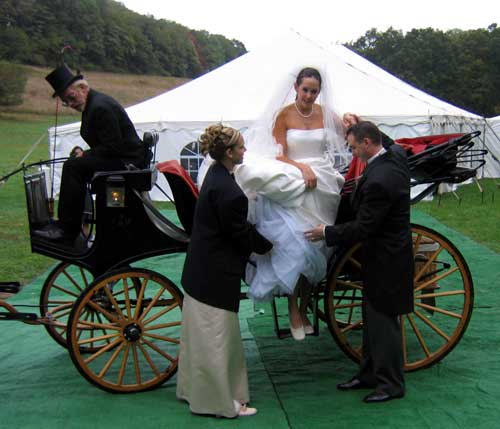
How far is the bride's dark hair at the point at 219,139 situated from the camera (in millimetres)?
3709

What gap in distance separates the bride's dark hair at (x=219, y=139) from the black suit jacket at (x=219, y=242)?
4.2 inches

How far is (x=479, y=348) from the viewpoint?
4.91 metres

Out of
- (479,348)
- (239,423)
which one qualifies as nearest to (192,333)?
(239,423)

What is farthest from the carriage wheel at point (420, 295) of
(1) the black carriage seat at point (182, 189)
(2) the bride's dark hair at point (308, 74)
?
(2) the bride's dark hair at point (308, 74)

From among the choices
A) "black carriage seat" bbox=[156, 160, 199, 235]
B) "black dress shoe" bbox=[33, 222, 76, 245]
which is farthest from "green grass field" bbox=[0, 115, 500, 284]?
"black carriage seat" bbox=[156, 160, 199, 235]

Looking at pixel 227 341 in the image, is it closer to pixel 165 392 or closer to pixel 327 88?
pixel 165 392

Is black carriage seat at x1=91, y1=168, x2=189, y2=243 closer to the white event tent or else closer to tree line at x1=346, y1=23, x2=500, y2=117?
the white event tent

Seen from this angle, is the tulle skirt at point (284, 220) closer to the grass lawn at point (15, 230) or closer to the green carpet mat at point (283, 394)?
the green carpet mat at point (283, 394)

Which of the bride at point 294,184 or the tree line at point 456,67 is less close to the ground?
the tree line at point 456,67

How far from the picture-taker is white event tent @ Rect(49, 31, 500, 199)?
598 inches

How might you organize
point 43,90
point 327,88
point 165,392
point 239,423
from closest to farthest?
point 239,423
point 165,392
point 327,88
point 43,90

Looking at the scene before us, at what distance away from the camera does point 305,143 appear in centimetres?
446

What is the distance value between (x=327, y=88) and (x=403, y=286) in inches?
61.1

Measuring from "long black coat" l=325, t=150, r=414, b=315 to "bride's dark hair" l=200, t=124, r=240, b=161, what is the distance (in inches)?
31.3
